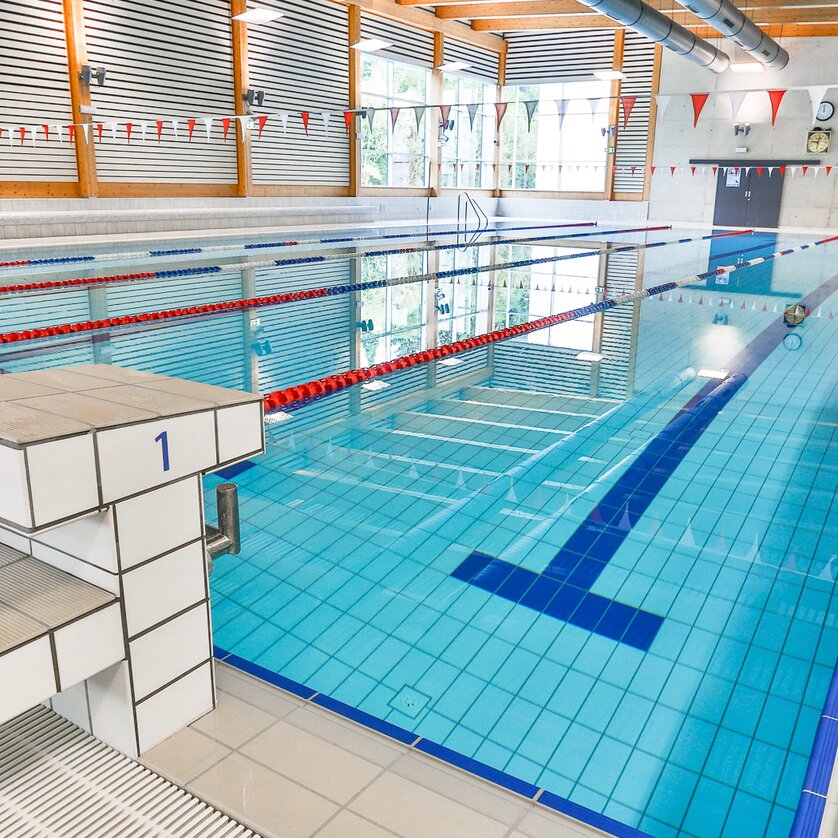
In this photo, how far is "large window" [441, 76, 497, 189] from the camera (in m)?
21.9

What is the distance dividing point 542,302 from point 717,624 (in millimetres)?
6290

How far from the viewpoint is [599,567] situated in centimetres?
282

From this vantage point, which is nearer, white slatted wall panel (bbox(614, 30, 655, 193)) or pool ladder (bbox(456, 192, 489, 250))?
pool ladder (bbox(456, 192, 489, 250))

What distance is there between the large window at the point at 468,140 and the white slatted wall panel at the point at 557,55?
100 centimetres

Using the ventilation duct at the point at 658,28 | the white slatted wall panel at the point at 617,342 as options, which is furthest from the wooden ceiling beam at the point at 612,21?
the white slatted wall panel at the point at 617,342

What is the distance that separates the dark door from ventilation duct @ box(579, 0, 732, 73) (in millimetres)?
3942

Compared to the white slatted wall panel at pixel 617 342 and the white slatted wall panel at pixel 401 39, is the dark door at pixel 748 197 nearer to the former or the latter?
the white slatted wall panel at pixel 401 39

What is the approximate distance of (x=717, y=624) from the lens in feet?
8.05

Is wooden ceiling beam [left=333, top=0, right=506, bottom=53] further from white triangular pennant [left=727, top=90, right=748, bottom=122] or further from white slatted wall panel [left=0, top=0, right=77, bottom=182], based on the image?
white slatted wall panel [left=0, top=0, right=77, bottom=182]

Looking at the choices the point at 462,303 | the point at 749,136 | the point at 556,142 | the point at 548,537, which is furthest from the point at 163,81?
the point at 749,136

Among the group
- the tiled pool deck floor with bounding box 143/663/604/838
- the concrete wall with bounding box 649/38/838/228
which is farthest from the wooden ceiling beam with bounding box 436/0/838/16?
the tiled pool deck floor with bounding box 143/663/604/838

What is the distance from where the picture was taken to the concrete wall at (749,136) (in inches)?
749

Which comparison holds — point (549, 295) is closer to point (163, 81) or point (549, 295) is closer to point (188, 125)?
point (188, 125)

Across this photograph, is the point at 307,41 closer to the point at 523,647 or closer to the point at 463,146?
the point at 463,146
